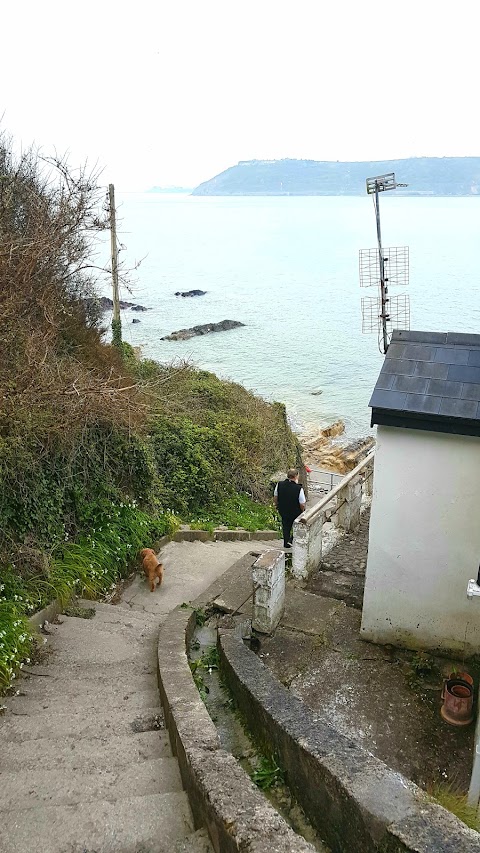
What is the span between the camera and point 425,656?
651 cm

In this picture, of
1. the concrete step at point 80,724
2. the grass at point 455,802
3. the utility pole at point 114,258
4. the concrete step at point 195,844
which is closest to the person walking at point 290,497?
the concrete step at point 80,724

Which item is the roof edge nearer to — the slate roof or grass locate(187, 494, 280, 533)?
the slate roof

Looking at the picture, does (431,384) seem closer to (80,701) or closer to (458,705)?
(458,705)

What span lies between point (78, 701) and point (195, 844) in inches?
87.5

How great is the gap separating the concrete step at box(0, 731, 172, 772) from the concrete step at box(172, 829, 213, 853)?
997 millimetres

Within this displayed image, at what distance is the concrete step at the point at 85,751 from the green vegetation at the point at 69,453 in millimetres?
1163

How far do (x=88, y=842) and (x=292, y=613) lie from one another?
4030 millimetres

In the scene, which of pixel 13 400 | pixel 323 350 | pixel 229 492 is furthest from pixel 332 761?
pixel 323 350

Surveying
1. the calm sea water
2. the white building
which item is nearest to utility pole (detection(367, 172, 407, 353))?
the white building

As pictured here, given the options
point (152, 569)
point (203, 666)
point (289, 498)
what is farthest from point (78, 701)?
point (289, 498)

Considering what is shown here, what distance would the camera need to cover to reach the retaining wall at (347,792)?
306cm

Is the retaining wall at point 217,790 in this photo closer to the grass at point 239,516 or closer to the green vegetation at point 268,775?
the green vegetation at point 268,775

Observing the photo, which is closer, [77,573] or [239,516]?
[77,573]

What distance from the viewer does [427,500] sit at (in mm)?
6355
